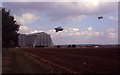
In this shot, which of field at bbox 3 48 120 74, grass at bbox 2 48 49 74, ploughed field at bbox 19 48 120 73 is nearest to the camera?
grass at bbox 2 48 49 74

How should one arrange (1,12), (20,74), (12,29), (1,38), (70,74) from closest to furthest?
(20,74)
(70,74)
(1,38)
(1,12)
(12,29)

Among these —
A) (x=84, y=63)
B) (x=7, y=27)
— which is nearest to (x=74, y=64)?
(x=84, y=63)

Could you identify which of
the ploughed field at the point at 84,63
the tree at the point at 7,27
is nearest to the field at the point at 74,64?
the ploughed field at the point at 84,63

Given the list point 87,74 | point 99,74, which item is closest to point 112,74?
point 99,74

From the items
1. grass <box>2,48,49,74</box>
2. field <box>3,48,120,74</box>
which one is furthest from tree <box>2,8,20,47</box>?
grass <box>2,48,49,74</box>

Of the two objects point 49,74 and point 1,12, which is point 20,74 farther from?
point 1,12

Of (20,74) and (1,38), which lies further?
(1,38)

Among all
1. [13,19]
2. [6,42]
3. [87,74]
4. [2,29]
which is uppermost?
[13,19]

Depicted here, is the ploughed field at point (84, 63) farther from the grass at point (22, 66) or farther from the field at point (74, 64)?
the grass at point (22, 66)

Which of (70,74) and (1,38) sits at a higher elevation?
(1,38)

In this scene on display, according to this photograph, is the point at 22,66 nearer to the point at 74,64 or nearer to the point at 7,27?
the point at 74,64

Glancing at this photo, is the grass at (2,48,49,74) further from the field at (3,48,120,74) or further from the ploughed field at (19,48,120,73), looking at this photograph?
the ploughed field at (19,48,120,73)
